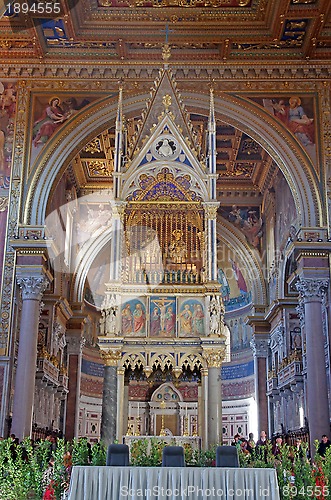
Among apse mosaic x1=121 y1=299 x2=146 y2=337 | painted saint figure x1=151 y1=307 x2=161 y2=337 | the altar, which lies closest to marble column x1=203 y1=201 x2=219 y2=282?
painted saint figure x1=151 y1=307 x2=161 y2=337

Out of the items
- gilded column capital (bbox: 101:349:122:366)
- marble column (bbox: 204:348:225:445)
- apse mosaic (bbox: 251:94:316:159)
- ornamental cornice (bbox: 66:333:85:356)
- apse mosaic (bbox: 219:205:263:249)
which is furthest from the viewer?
apse mosaic (bbox: 219:205:263:249)

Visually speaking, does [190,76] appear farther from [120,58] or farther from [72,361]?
[72,361]

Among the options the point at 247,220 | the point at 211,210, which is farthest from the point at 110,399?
the point at 247,220

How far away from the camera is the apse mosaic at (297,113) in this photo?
19.1m

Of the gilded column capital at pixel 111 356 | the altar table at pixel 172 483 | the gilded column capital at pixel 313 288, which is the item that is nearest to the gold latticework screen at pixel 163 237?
the gilded column capital at pixel 111 356

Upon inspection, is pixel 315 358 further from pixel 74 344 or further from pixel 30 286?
pixel 74 344

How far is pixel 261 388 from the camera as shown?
84.6 ft

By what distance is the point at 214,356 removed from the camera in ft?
52.0

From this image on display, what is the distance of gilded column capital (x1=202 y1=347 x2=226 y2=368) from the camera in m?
15.8

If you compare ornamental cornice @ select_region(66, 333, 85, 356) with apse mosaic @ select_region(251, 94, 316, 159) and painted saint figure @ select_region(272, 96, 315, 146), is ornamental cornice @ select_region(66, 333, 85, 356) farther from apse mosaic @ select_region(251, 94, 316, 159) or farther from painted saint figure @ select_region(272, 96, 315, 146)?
painted saint figure @ select_region(272, 96, 315, 146)

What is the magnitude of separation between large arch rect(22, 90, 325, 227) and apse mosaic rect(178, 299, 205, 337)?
410 cm

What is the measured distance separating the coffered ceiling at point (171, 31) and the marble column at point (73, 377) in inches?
427

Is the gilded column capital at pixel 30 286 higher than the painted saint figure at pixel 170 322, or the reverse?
the gilded column capital at pixel 30 286

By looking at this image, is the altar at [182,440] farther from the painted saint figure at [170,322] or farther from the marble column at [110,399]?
the painted saint figure at [170,322]
